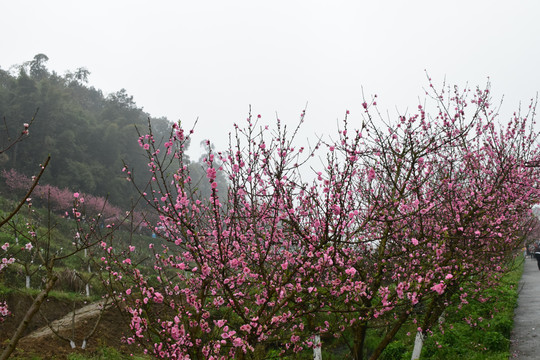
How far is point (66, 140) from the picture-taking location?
119 ft

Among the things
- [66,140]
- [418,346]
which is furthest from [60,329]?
[66,140]

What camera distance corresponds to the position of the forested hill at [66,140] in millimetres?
33750

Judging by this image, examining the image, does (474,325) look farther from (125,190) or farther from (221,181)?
(221,181)

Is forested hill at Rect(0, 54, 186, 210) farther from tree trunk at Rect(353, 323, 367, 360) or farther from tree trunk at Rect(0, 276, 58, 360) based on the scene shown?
tree trunk at Rect(0, 276, 58, 360)

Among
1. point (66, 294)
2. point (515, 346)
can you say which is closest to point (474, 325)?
point (515, 346)

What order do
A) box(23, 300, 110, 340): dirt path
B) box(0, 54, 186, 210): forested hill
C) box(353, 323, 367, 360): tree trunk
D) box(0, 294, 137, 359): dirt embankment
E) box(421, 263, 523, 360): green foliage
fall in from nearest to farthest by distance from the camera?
box(353, 323, 367, 360): tree trunk
box(421, 263, 523, 360): green foliage
box(0, 294, 137, 359): dirt embankment
box(23, 300, 110, 340): dirt path
box(0, 54, 186, 210): forested hill

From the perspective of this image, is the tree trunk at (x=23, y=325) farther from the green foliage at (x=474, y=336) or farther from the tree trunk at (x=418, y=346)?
the green foliage at (x=474, y=336)

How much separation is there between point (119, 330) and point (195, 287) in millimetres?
8614

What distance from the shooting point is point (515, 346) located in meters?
8.85

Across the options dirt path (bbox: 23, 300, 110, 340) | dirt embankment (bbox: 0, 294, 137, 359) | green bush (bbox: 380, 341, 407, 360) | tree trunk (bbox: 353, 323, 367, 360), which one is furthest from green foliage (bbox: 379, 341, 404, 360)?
dirt path (bbox: 23, 300, 110, 340)

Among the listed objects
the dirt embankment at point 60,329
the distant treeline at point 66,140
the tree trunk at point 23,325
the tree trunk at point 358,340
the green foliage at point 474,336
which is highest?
the distant treeline at point 66,140

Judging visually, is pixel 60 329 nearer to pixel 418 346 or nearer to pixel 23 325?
pixel 418 346

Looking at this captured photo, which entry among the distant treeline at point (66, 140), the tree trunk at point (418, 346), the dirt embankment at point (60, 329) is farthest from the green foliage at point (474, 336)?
the distant treeline at point (66, 140)

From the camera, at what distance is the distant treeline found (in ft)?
111
